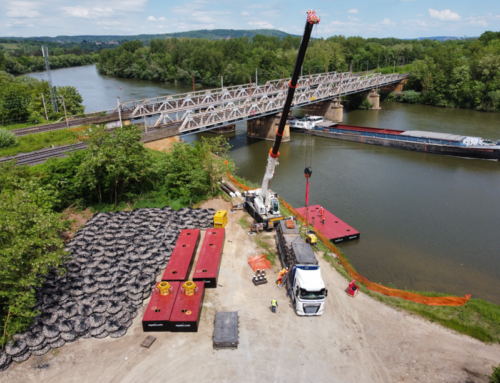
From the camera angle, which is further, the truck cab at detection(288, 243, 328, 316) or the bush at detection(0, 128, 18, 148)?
the bush at detection(0, 128, 18, 148)

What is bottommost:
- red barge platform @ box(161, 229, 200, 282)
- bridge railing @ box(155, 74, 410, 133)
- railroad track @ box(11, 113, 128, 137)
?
red barge platform @ box(161, 229, 200, 282)

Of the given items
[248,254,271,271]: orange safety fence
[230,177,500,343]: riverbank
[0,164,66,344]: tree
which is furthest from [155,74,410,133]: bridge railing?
[230,177,500,343]: riverbank

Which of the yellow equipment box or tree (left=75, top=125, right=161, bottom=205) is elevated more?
tree (left=75, top=125, right=161, bottom=205)

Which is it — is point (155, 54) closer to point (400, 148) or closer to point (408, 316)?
point (400, 148)

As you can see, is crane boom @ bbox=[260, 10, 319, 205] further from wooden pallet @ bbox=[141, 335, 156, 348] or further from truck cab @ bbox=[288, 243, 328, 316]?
wooden pallet @ bbox=[141, 335, 156, 348]

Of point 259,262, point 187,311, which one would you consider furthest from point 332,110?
point 187,311

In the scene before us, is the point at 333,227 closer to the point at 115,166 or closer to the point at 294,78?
the point at 294,78

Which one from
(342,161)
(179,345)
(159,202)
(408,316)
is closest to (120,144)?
(159,202)

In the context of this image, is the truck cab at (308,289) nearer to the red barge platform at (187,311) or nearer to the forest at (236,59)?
the red barge platform at (187,311)
